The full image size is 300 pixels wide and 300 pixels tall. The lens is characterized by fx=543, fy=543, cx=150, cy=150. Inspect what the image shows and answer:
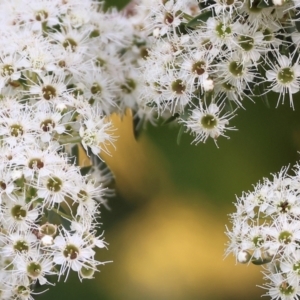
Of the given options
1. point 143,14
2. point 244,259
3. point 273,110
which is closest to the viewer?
point 244,259

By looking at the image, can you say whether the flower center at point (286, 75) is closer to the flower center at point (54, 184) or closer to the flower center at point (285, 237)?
the flower center at point (285, 237)

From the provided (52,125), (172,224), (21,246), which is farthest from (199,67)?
(172,224)

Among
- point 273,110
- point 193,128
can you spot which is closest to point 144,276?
point 273,110

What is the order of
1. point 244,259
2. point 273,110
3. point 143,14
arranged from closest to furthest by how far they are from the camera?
point 244,259 → point 143,14 → point 273,110

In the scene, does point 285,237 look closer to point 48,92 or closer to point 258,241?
point 258,241

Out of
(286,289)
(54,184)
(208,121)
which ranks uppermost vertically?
(208,121)

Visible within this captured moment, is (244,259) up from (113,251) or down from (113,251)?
down

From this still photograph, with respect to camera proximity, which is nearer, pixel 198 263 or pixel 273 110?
pixel 273 110

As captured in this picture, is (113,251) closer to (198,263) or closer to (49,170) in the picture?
(198,263)
